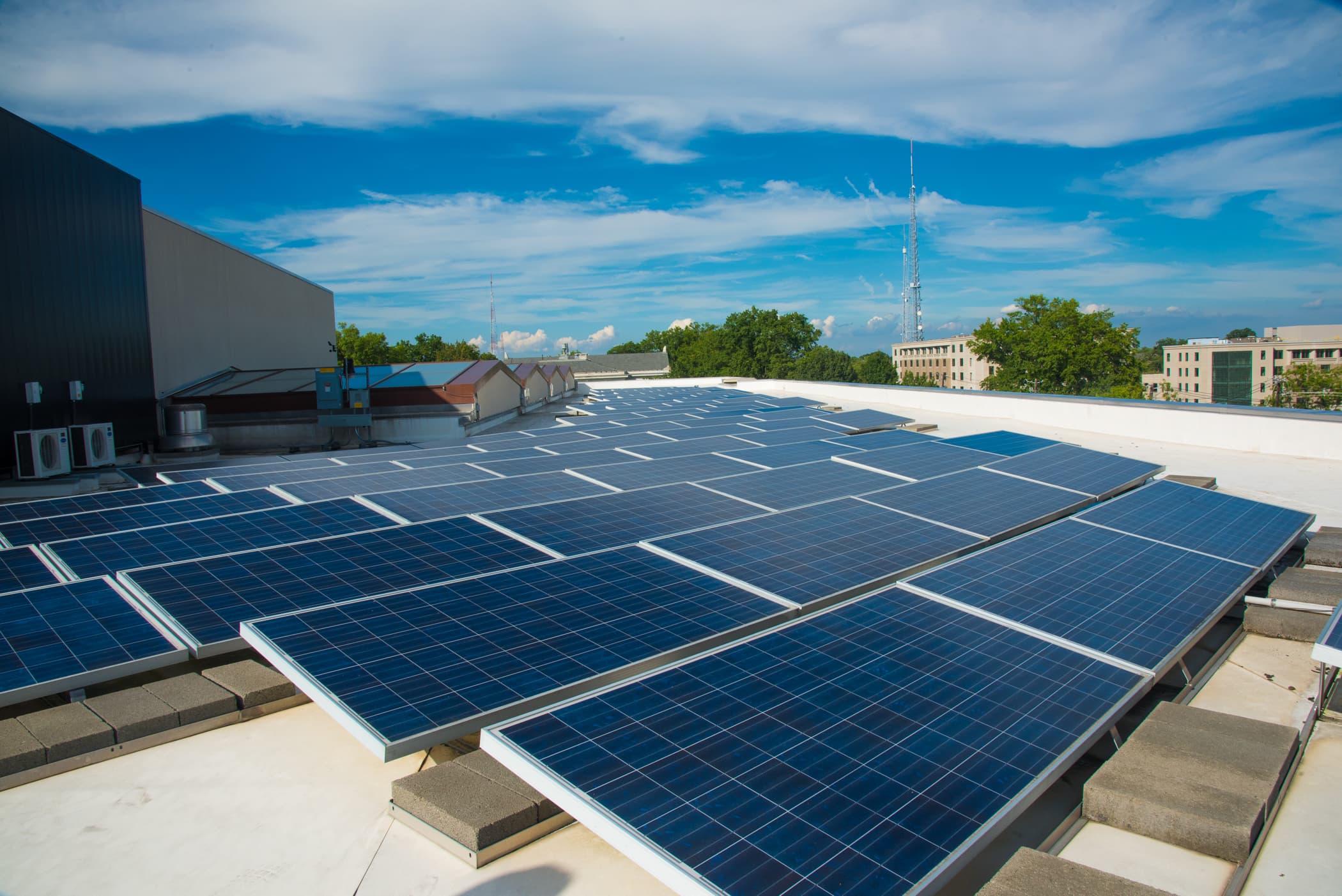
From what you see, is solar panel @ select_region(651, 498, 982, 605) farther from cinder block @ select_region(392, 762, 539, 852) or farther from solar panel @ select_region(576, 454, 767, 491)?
solar panel @ select_region(576, 454, 767, 491)

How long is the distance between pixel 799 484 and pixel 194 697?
928 cm

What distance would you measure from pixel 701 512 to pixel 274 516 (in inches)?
257

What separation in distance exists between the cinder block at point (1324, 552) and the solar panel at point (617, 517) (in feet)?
26.9

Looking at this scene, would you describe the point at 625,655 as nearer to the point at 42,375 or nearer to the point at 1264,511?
the point at 1264,511

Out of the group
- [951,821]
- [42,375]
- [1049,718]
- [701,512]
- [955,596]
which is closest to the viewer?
[951,821]

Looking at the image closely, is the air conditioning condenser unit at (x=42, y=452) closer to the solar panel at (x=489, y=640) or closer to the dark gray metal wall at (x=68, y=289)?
the dark gray metal wall at (x=68, y=289)

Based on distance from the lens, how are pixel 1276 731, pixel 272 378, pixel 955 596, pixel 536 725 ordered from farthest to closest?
pixel 272 378 < pixel 955 596 < pixel 1276 731 < pixel 536 725

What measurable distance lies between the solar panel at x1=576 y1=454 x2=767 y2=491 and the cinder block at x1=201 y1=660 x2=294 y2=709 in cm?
673

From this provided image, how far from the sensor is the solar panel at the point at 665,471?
45.6 ft

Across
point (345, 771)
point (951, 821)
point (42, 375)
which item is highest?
point (42, 375)

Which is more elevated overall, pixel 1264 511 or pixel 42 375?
pixel 42 375

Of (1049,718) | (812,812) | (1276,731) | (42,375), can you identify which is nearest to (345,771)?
(812,812)

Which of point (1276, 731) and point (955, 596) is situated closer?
point (1276, 731)

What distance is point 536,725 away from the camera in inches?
194
